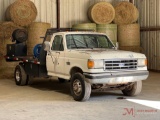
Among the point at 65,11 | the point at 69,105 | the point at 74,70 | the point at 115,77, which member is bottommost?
the point at 69,105

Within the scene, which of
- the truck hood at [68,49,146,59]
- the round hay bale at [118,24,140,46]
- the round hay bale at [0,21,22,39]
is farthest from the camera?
the round hay bale at [118,24,140,46]

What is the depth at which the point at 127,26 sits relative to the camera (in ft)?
47.6

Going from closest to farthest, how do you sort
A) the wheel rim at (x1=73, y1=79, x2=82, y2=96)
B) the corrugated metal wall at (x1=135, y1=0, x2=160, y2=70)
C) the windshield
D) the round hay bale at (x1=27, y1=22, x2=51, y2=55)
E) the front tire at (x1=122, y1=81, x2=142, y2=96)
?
the wheel rim at (x1=73, y1=79, x2=82, y2=96) → the front tire at (x1=122, y1=81, x2=142, y2=96) → the windshield → the round hay bale at (x1=27, y1=22, x2=51, y2=55) → the corrugated metal wall at (x1=135, y1=0, x2=160, y2=70)

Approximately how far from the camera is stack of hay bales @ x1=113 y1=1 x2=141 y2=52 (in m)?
14.5

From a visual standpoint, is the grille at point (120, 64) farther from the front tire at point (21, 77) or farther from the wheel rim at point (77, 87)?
the front tire at point (21, 77)

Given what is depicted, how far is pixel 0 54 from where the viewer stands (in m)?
12.6

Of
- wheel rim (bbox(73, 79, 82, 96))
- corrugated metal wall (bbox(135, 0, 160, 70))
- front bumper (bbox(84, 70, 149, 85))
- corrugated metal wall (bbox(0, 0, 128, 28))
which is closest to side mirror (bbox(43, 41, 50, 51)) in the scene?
wheel rim (bbox(73, 79, 82, 96))

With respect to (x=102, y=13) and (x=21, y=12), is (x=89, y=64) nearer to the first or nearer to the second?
(x=21, y=12)

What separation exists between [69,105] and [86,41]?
83.9 inches

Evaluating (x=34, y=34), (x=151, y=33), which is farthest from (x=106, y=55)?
(x=151, y=33)

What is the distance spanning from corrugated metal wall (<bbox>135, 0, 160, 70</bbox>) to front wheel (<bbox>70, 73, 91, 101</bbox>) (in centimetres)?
746

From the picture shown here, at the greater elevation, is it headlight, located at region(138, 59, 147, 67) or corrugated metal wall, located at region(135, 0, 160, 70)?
corrugated metal wall, located at region(135, 0, 160, 70)

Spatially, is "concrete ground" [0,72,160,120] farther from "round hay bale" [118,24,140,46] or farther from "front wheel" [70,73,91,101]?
"round hay bale" [118,24,140,46]

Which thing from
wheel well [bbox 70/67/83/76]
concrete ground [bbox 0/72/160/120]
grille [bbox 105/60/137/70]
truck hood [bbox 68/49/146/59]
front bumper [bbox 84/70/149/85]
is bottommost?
concrete ground [bbox 0/72/160/120]
